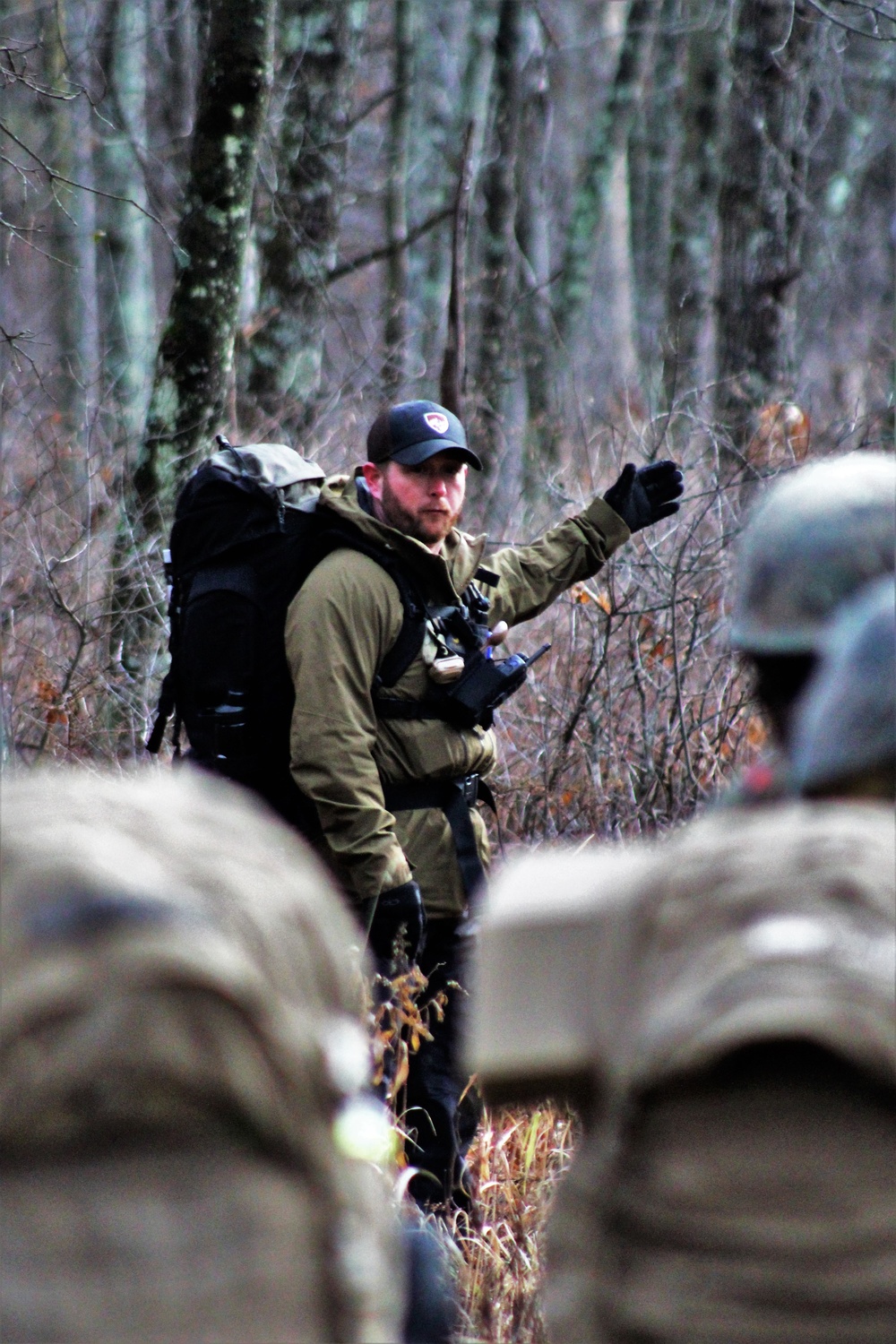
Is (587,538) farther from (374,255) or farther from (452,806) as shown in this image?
(374,255)

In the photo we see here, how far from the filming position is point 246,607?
14.2ft

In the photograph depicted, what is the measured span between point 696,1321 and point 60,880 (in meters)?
0.60

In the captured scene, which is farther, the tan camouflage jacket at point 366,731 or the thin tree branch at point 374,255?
the thin tree branch at point 374,255

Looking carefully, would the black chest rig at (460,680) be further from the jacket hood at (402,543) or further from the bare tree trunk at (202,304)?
the bare tree trunk at (202,304)

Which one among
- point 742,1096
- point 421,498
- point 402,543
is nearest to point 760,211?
point 421,498

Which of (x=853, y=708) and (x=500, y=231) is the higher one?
(x=500, y=231)

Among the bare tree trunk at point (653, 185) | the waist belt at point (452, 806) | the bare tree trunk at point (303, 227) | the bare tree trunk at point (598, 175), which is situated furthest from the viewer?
the bare tree trunk at point (653, 185)

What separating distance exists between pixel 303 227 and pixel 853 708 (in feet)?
25.7

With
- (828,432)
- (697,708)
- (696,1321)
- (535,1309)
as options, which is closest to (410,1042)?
(535,1309)

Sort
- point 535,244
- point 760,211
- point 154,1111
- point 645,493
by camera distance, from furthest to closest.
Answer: point 535,244 < point 760,211 < point 645,493 < point 154,1111

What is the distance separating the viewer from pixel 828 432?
762 cm

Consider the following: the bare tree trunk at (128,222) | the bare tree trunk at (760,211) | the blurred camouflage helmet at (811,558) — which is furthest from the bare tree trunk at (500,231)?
the blurred camouflage helmet at (811,558)

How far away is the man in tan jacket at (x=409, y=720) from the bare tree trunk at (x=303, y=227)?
11.9 feet

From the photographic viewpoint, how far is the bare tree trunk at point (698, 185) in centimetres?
1239
